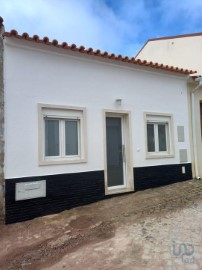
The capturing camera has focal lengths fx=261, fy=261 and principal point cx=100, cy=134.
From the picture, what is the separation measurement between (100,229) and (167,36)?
11016mm

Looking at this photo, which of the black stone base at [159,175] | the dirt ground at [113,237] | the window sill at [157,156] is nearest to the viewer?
the dirt ground at [113,237]

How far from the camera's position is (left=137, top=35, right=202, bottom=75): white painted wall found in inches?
481

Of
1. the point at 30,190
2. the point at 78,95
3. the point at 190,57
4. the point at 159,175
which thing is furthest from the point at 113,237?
the point at 190,57

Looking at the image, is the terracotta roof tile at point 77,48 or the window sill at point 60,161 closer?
the terracotta roof tile at point 77,48

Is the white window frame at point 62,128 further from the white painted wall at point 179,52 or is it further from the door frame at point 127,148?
the white painted wall at point 179,52

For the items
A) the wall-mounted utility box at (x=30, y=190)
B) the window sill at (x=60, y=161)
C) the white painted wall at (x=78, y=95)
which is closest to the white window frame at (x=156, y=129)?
the white painted wall at (x=78, y=95)

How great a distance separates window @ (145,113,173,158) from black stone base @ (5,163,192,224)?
2.55ft

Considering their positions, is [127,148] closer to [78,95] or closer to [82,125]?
[82,125]

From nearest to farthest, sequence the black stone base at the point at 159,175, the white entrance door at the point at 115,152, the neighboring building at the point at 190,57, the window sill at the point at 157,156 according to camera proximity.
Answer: the white entrance door at the point at 115,152 < the black stone base at the point at 159,175 < the window sill at the point at 157,156 < the neighboring building at the point at 190,57

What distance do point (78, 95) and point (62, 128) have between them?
1.02 metres

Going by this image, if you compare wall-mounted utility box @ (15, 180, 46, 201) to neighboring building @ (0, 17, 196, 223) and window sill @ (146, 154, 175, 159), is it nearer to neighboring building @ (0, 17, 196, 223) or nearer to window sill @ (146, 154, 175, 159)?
neighboring building @ (0, 17, 196, 223)

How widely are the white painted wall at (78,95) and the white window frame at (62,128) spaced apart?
117mm

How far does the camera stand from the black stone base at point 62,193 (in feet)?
19.7
